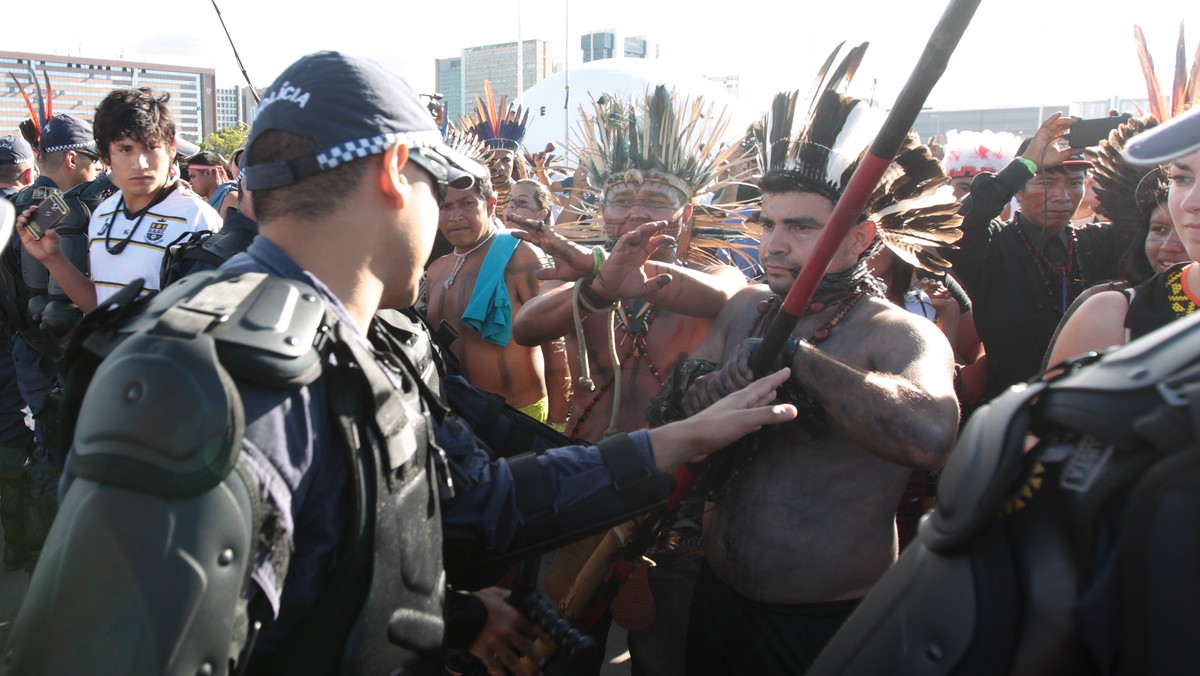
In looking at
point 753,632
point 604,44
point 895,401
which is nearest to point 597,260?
point 895,401

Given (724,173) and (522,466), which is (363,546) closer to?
(522,466)

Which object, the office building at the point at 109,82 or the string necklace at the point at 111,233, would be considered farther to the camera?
the office building at the point at 109,82

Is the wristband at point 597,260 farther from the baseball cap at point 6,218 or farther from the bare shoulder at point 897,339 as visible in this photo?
the baseball cap at point 6,218

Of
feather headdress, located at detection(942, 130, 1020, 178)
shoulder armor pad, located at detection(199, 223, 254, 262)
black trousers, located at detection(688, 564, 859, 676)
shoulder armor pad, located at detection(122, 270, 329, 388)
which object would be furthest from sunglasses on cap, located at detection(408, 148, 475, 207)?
feather headdress, located at detection(942, 130, 1020, 178)

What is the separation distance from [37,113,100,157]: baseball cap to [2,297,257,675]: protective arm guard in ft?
19.6

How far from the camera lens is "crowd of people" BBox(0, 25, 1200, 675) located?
118 centimetres

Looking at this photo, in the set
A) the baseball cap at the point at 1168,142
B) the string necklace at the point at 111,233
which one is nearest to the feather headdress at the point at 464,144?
the string necklace at the point at 111,233

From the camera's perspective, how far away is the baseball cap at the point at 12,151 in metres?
6.15

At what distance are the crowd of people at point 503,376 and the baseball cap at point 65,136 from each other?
49.3 inches

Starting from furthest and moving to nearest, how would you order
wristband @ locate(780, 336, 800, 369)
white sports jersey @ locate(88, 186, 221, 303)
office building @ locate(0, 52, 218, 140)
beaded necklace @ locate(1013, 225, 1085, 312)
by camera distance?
office building @ locate(0, 52, 218, 140)
beaded necklace @ locate(1013, 225, 1085, 312)
white sports jersey @ locate(88, 186, 221, 303)
wristband @ locate(780, 336, 800, 369)

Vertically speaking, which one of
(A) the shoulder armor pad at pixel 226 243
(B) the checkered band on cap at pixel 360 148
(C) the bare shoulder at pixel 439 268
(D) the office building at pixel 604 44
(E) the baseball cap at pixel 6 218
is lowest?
(C) the bare shoulder at pixel 439 268

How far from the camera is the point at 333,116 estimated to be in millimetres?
1589

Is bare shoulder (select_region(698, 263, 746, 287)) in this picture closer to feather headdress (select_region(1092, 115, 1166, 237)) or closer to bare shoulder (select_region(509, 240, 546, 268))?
bare shoulder (select_region(509, 240, 546, 268))

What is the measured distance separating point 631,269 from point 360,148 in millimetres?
1348
